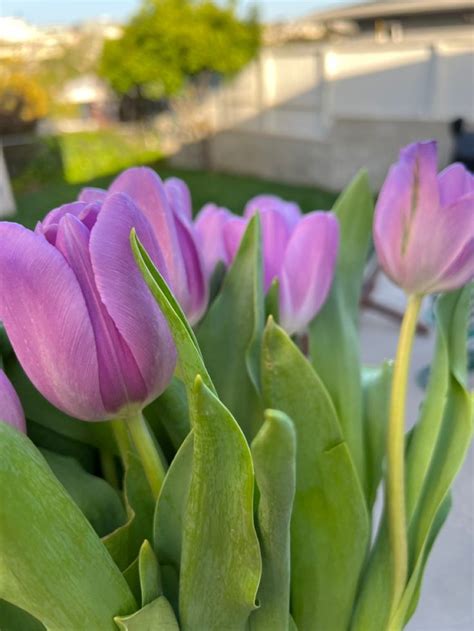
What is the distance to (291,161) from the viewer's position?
6.37 metres

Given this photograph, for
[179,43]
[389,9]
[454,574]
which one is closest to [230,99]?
[179,43]

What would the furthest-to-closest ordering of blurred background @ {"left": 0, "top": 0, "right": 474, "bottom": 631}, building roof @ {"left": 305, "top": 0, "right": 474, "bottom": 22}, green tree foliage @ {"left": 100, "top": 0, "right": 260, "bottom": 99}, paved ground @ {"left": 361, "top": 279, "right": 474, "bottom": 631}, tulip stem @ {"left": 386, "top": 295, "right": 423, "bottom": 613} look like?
1. building roof @ {"left": 305, "top": 0, "right": 474, "bottom": 22}
2. green tree foliage @ {"left": 100, "top": 0, "right": 260, "bottom": 99}
3. blurred background @ {"left": 0, "top": 0, "right": 474, "bottom": 631}
4. paved ground @ {"left": 361, "top": 279, "right": 474, "bottom": 631}
5. tulip stem @ {"left": 386, "top": 295, "right": 423, "bottom": 613}

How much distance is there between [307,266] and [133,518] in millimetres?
137

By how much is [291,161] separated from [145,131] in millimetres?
1904

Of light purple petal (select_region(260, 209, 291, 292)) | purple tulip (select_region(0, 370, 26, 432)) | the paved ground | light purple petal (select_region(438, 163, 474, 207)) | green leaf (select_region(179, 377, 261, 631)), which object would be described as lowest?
the paved ground

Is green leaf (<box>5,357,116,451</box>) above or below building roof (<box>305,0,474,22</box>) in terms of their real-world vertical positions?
below

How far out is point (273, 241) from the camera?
35 centimetres

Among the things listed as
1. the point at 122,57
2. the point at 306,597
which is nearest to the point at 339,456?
the point at 306,597

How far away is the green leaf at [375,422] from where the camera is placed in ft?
1.14

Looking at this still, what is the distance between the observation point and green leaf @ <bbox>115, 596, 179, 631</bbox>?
0.22m

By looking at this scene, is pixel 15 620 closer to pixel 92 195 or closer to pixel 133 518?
pixel 133 518

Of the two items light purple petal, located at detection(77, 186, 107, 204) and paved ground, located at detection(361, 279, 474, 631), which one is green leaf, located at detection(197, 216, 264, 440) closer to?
light purple petal, located at detection(77, 186, 107, 204)

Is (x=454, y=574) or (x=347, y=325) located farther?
(x=454, y=574)

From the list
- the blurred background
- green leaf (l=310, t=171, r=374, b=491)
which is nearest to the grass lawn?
the blurred background
